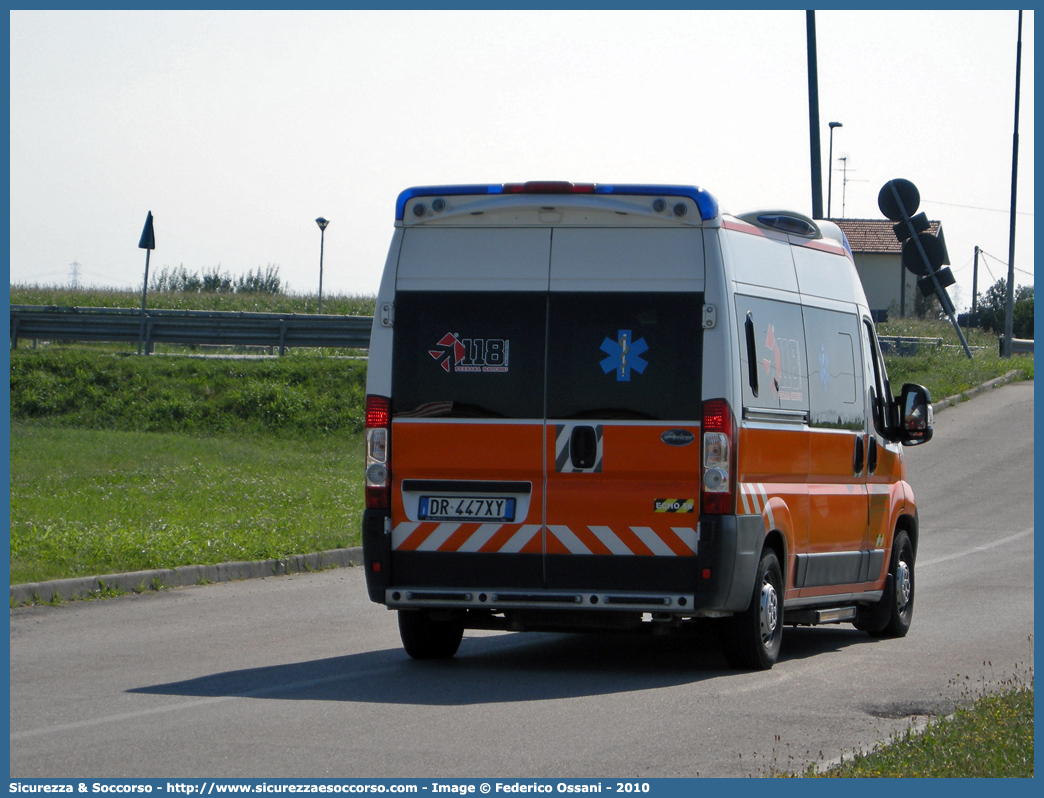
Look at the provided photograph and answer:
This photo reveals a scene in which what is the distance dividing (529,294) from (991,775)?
14.0ft

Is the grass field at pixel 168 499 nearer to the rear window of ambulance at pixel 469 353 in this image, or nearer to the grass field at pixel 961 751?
the rear window of ambulance at pixel 469 353

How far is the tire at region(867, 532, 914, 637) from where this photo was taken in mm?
11422

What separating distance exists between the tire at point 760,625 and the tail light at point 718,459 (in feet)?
2.47

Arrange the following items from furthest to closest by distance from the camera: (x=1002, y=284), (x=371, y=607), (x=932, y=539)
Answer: (x=1002, y=284) < (x=932, y=539) < (x=371, y=607)

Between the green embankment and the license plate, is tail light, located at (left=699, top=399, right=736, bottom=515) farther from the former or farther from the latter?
the green embankment

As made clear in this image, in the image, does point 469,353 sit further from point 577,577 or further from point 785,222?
point 785,222

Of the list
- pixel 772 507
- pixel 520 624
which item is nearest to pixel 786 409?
pixel 772 507

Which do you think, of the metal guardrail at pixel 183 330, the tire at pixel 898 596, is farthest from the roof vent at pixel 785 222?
the metal guardrail at pixel 183 330

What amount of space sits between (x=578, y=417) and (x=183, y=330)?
2732 cm

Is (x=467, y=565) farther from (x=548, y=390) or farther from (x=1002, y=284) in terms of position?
(x=1002, y=284)

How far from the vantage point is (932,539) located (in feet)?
65.7

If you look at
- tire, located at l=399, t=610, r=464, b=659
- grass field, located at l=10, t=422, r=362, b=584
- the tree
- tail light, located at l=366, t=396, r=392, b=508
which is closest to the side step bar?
tire, located at l=399, t=610, r=464, b=659
